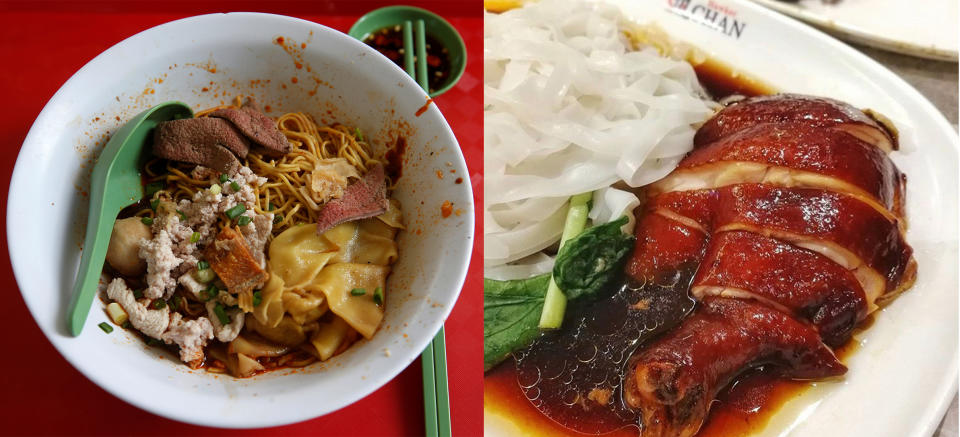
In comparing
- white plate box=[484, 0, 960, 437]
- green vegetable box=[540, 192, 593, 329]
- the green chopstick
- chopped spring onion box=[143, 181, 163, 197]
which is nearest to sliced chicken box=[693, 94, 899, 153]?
white plate box=[484, 0, 960, 437]

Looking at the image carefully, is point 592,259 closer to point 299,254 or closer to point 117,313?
point 299,254

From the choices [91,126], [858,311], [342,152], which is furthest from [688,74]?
[91,126]

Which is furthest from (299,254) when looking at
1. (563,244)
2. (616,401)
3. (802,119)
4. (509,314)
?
(802,119)

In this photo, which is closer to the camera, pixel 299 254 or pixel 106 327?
pixel 106 327

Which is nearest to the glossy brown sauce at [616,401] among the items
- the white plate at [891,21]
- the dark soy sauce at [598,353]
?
the dark soy sauce at [598,353]

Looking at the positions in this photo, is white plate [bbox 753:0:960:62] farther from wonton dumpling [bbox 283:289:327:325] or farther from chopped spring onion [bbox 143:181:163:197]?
chopped spring onion [bbox 143:181:163:197]

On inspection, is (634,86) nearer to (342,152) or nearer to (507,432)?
(342,152)
